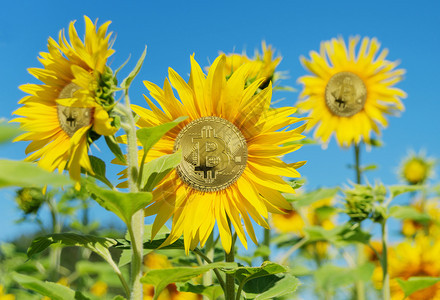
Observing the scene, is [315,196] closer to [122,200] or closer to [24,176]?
[122,200]

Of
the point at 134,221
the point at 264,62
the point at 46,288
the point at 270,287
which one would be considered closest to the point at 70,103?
the point at 134,221

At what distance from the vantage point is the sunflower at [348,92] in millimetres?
3763

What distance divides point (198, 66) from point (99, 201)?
483mm

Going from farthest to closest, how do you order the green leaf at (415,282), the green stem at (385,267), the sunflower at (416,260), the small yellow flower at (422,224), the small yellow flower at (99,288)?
the small yellow flower at (99,288) < the small yellow flower at (422,224) < the sunflower at (416,260) < the green stem at (385,267) < the green leaf at (415,282)

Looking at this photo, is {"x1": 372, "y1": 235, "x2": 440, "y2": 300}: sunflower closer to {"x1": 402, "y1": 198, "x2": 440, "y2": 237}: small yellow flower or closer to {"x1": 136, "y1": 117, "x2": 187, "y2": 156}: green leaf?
{"x1": 402, "y1": 198, "x2": 440, "y2": 237}: small yellow flower

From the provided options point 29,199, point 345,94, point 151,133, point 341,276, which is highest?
point 345,94

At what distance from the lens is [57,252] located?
382 centimetres

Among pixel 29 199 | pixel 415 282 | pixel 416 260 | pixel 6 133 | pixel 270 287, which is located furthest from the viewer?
pixel 29 199

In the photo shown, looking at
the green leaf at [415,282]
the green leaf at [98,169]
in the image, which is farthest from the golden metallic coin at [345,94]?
the green leaf at [98,169]

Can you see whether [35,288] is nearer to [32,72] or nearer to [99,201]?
[99,201]

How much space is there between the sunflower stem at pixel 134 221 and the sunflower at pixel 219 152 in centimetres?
11

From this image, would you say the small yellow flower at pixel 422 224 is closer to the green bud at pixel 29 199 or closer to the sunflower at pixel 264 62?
the sunflower at pixel 264 62

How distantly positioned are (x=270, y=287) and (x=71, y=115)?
31.5 inches

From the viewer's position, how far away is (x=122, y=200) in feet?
3.69
